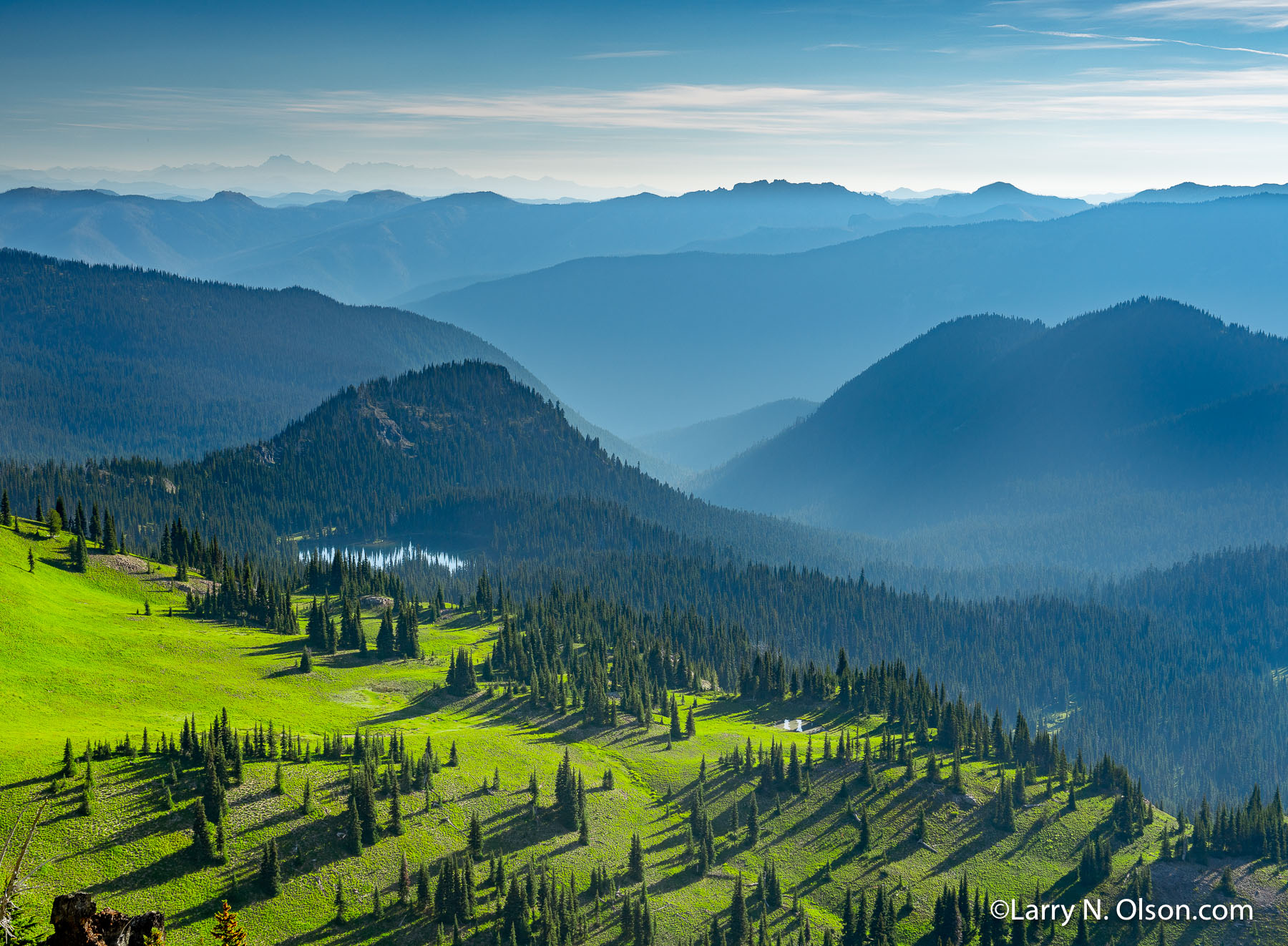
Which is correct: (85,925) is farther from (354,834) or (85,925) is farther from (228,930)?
(354,834)

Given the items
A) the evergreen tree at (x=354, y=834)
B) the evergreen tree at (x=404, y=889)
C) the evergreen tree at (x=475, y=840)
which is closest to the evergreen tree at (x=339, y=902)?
the evergreen tree at (x=354, y=834)

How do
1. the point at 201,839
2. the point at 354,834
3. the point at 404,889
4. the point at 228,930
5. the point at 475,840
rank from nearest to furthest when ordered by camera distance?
the point at 228,930, the point at 201,839, the point at 404,889, the point at 354,834, the point at 475,840

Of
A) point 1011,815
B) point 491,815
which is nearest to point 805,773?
point 1011,815

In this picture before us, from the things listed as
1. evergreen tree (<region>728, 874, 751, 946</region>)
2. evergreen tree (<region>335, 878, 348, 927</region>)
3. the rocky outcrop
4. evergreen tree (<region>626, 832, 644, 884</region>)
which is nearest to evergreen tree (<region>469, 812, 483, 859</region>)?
evergreen tree (<region>335, 878, 348, 927</region>)

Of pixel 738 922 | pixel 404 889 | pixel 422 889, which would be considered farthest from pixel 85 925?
pixel 738 922

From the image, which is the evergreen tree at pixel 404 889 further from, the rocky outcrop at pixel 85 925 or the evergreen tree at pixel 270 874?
the rocky outcrop at pixel 85 925

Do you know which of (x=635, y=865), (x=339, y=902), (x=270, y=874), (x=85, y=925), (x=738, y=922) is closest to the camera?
(x=85, y=925)
